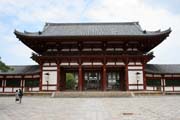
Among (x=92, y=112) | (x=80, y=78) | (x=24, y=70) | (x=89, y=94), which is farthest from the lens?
(x=24, y=70)

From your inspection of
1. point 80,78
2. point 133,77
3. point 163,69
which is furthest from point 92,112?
point 163,69

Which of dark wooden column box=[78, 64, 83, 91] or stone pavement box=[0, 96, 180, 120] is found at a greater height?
dark wooden column box=[78, 64, 83, 91]

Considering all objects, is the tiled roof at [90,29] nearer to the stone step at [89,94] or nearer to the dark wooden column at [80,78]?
the dark wooden column at [80,78]

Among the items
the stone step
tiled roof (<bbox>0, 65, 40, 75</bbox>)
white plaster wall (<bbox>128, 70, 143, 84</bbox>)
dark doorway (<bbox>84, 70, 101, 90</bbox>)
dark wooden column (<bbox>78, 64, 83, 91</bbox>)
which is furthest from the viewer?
dark doorway (<bbox>84, 70, 101, 90</bbox>)

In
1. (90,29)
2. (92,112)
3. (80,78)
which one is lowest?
(92,112)

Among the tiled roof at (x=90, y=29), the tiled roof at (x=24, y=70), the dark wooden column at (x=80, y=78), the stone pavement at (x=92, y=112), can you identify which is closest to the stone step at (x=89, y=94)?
the dark wooden column at (x=80, y=78)

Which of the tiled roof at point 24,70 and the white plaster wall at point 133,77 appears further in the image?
the tiled roof at point 24,70

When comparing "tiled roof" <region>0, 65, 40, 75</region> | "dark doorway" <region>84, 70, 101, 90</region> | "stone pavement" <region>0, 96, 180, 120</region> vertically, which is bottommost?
"stone pavement" <region>0, 96, 180, 120</region>

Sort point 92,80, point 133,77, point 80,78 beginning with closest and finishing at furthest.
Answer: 1. point 133,77
2. point 80,78
3. point 92,80

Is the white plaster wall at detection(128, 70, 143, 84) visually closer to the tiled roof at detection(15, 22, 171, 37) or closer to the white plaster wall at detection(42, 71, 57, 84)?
the tiled roof at detection(15, 22, 171, 37)

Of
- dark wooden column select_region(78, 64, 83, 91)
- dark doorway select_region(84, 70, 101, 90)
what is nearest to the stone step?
dark wooden column select_region(78, 64, 83, 91)

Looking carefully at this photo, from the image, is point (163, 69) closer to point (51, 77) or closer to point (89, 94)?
point (89, 94)

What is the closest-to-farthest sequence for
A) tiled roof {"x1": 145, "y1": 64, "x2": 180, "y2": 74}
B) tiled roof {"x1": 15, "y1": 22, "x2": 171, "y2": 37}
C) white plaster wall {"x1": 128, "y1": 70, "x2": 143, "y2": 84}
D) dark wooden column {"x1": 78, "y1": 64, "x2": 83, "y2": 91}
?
1. white plaster wall {"x1": 128, "y1": 70, "x2": 143, "y2": 84}
2. dark wooden column {"x1": 78, "y1": 64, "x2": 83, "y2": 91}
3. tiled roof {"x1": 145, "y1": 64, "x2": 180, "y2": 74}
4. tiled roof {"x1": 15, "y1": 22, "x2": 171, "y2": 37}

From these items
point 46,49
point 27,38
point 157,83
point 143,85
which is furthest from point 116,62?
point 27,38
